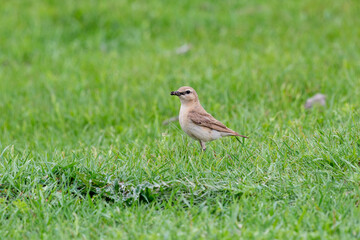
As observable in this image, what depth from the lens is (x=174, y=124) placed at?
8.00m

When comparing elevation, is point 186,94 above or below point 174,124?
above

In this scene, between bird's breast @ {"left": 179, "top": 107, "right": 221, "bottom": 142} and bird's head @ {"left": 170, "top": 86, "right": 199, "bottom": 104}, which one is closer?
bird's breast @ {"left": 179, "top": 107, "right": 221, "bottom": 142}

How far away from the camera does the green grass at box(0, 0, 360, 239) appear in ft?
15.1

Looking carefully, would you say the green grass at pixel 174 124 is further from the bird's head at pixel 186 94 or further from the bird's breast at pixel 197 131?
the bird's head at pixel 186 94

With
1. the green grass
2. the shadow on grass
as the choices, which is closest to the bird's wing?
the green grass

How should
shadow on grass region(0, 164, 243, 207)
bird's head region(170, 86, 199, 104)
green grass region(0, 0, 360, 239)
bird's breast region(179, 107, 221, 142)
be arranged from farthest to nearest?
bird's head region(170, 86, 199, 104) → bird's breast region(179, 107, 221, 142) → shadow on grass region(0, 164, 243, 207) → green grass region(0, 0, 360, 239)

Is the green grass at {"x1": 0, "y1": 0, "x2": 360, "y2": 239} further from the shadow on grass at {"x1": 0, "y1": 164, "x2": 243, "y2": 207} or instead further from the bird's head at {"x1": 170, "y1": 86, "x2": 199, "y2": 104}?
the bird's head at {"x1": 170, "y1": 86, "x2": 199, "y2": 104}

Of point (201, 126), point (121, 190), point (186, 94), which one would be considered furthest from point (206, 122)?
point (121, 190)

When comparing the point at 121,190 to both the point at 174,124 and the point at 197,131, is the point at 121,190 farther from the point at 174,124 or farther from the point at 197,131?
the point at 174,124

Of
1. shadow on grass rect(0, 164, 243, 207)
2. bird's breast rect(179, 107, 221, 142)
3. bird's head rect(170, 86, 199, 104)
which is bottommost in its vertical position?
shadow on grass rect(0, 164, 243, 207)

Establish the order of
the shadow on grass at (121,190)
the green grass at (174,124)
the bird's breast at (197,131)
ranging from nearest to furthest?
1. the green grass at (174,124)
2. the shadow on grass at (121,190)
3. the bird's breast at (197,131)

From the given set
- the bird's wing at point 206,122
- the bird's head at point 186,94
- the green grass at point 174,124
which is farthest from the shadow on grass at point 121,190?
the bird's head at point 186,94

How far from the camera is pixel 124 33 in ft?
42.3

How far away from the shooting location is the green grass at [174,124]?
15.1 ft
